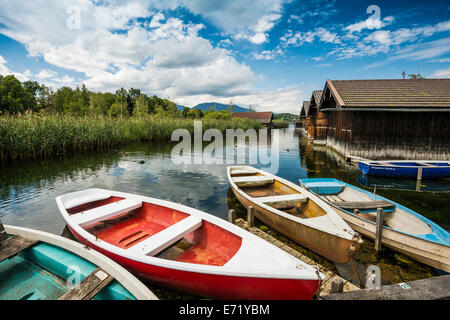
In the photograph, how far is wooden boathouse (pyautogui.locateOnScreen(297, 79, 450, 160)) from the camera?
12375mm

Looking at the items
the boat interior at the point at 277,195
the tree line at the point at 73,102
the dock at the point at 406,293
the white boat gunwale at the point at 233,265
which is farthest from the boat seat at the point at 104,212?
the tree line at the point at 73,102

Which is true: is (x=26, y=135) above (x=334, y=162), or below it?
above

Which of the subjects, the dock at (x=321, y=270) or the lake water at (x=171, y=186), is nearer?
the dock at (x=321, y=270)

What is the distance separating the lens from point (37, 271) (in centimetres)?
309

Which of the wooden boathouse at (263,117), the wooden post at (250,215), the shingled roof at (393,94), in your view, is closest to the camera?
the wooden post at (250,215)

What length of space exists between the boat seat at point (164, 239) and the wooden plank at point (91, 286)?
0.62 meters

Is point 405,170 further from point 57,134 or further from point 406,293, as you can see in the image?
point 57,134

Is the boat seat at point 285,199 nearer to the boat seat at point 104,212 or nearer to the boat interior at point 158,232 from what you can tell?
the boat interior at point 158,232

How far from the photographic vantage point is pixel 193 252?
13.0ft

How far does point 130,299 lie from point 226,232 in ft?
5.96

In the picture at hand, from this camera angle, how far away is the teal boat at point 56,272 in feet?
7.97

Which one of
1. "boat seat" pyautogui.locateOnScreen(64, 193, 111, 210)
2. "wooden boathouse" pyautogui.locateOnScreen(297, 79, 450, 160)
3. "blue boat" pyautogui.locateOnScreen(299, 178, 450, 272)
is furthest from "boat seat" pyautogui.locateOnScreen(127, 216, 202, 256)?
"wooden boathouse" pyautogui.locateOnScreen(297, 79, 450, 160)
